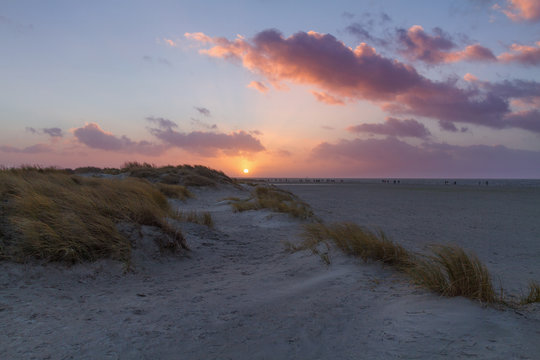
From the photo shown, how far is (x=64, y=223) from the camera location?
16.8 ft

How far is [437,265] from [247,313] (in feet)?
7.97

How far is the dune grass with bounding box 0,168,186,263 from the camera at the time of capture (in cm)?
466

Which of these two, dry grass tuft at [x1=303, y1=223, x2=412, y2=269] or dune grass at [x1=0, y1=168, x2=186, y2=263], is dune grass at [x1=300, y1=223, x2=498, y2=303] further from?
dune grass at [x1=0, y1=168, x2=186, y2=263]

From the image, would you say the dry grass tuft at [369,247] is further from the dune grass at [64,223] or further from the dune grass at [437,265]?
the dune grass at [64,223]

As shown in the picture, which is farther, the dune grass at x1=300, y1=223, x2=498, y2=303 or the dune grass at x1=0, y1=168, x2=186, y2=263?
the dune grass at x1=0, y1=168, x2=186, y2=263

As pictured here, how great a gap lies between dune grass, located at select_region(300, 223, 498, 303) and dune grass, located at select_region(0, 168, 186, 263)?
3319 mm

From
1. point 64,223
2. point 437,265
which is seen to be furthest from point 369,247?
point 64,223

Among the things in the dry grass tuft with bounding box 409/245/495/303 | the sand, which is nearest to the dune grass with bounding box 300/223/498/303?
the dry grass tuft with bounding box 409/245/495/303

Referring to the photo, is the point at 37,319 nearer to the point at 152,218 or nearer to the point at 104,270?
the point at 104,270

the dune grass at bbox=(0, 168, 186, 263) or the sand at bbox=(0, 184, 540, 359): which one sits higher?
the dune grass at bbox=(0, 168, 186, 263)

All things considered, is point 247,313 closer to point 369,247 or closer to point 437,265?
point 437,265

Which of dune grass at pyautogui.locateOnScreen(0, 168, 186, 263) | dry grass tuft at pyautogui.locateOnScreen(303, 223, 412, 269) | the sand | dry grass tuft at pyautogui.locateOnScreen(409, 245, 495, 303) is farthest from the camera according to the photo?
dry grass tuft at pyautogui.locateOnScreen(303, 223, 412, 269)

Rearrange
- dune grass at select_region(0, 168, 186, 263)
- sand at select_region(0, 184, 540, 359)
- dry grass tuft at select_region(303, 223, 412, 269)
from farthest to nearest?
1. dry grass tuft at select_region(303, 223, 412, 269)
2. dune grass at select_region(0, 168, 186, 263)
3. sand at select_region(0, 184, 540, 359)

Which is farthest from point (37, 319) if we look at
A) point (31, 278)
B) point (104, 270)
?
point (104, 270)
